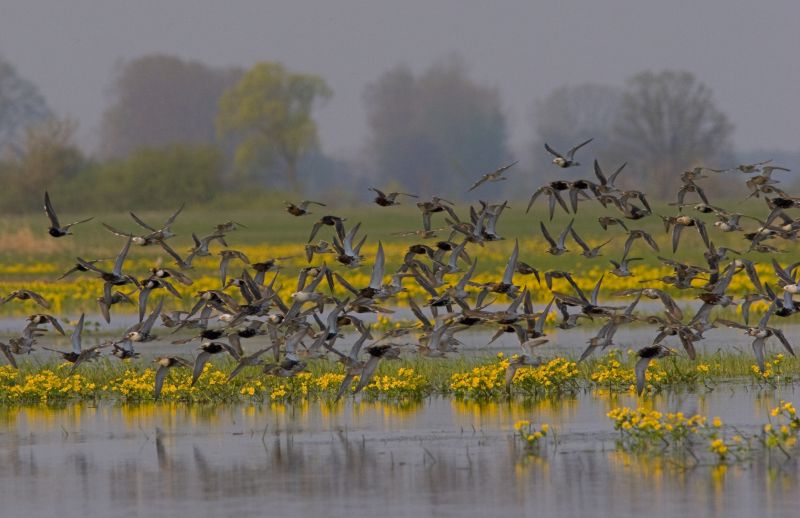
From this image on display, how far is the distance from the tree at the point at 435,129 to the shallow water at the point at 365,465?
130 m

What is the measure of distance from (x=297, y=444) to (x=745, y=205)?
66.3 metres

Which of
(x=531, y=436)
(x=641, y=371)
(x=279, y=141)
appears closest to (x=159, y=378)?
(x=531, y=436)

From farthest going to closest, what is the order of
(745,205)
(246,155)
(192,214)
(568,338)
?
(246,155) < (192,214) < (745,205) < (568,338)

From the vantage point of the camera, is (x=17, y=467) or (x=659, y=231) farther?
(x=659, y=231)

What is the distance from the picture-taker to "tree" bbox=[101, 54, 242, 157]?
616 ft

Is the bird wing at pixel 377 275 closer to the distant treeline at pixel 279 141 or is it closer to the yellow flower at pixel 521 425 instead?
the yellow flower at pixel 521 425

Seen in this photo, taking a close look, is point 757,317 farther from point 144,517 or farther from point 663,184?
point 663,184

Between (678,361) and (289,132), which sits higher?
(289,132)

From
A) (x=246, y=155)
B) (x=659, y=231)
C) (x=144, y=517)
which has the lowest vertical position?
(x=144, y=517)

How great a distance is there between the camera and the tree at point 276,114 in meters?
137

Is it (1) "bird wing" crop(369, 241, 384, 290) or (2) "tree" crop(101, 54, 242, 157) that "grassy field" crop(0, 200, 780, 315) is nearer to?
(1) "bird wing" crop(369, 241, 384, 290)

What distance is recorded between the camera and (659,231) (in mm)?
62344

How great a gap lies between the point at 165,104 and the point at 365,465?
17141 centimetres

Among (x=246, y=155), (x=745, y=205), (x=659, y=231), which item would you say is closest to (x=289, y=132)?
(x=246, y=155)
